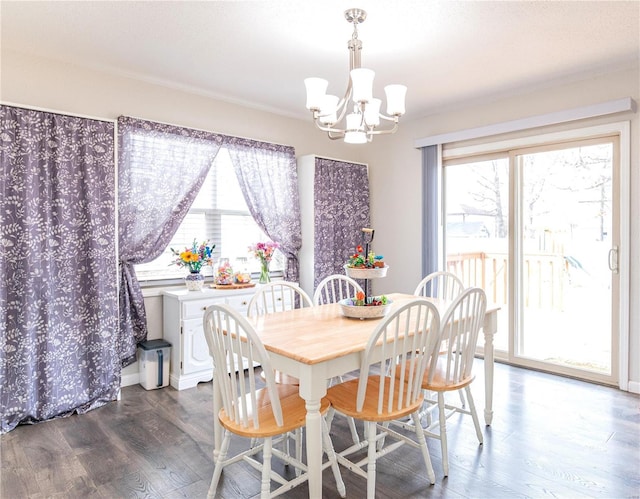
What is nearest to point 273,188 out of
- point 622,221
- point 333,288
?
point 333,288

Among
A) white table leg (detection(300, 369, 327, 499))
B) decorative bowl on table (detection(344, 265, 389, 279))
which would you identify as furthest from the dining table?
decorative bowl on table (detection(344, 265, 389, 279))

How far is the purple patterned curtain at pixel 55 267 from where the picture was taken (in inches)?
107

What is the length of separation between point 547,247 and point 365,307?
7.50ft

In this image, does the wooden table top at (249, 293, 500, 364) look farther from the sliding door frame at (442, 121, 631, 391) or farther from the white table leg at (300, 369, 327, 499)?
the sliding door frame at (442, 121, 631, 391)

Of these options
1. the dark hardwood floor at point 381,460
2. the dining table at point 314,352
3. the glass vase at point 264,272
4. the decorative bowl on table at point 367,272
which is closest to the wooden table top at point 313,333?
the dining table at point 314,352

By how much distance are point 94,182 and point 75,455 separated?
179cm

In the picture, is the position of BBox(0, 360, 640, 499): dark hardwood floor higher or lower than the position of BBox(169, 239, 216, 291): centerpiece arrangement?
lower

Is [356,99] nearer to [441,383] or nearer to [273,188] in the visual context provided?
[441,383]

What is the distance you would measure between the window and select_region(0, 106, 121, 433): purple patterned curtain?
657 mm

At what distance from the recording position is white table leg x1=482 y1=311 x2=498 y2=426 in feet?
8.59

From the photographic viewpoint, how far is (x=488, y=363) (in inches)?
104

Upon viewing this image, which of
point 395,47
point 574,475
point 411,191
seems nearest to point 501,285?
point 411,191

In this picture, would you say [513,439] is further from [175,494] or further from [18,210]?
[18,210]

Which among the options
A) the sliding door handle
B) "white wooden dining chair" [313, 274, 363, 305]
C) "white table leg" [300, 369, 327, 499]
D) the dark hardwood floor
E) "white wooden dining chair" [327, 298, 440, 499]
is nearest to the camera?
"white table leg" [300, 369, 327, 499]
